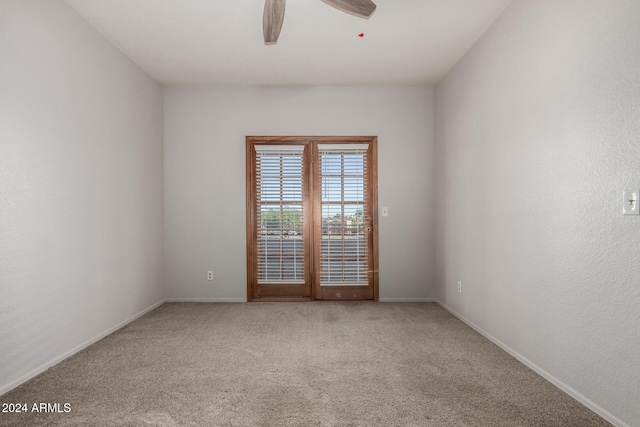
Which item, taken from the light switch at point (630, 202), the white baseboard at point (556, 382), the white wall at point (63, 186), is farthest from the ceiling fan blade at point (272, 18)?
the white baseboard at point (556, 382)

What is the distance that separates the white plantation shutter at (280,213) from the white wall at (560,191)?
2019mm

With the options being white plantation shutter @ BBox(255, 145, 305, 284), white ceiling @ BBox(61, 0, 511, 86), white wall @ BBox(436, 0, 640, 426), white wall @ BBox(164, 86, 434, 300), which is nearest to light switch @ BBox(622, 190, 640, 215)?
white wall @ BBox(436, 0, 640, 426)

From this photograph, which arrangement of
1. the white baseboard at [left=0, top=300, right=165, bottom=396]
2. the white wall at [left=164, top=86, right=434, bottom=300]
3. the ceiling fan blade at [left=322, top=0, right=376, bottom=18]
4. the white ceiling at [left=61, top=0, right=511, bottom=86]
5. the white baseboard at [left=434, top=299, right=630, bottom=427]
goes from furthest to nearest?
the white wall at [left=164, top=86, right=434, bottom=300], the white ceiling at [left=61, top=0, right=511, bottom=86], the white baseboard at [left=0, top=300, right=165, bottom=396], the ceiling fan blade at [left=322, top=0, right=376, bottom=18], the white baseboard at [left=434, top=299, right=630, bottom=427]

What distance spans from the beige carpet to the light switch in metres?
1.10

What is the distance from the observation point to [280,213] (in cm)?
451

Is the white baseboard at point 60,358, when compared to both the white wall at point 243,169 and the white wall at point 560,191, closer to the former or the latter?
the white wall at point 243,169

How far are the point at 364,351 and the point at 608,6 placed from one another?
2637mm

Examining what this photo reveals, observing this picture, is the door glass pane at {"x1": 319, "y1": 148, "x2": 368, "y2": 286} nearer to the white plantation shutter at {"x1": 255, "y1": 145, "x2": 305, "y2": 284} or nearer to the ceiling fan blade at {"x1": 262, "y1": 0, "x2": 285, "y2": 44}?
the white plantation shutter at {"x1": 255, "y1": 145, "x2": 305, "y2": 284}

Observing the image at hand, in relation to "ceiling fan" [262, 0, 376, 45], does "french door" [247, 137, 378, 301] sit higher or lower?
lower

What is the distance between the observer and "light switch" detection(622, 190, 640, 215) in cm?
169

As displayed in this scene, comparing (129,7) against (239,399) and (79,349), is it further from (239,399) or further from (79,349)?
(239,399)

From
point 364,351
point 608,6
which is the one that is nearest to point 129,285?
point 364,351

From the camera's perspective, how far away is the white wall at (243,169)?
14.8 ft

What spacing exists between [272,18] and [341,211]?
8.51ft
